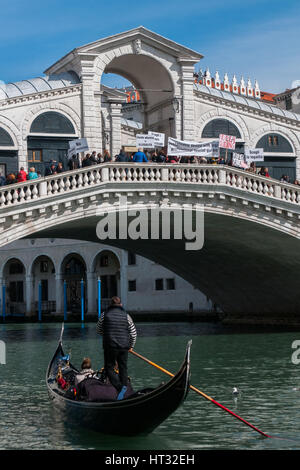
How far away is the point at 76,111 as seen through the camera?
80.6ft

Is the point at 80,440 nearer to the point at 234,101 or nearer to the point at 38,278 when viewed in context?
the point at 234,101

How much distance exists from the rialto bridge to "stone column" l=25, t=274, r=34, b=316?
1958 centimetres

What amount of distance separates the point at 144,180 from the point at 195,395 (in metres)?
8.76

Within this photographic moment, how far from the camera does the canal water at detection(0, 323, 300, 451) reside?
1056 centimetres

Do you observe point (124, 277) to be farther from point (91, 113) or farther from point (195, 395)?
point (195, 395)

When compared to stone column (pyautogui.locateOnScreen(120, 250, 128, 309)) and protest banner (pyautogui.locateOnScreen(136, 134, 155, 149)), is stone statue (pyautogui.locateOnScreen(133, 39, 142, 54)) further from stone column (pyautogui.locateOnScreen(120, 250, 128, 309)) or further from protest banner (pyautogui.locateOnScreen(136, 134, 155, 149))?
stone column (pyautogui.locateOnScreen(120, 250, 128, 309))

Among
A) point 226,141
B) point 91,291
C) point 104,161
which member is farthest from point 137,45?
point 91,291

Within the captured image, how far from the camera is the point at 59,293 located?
47531 millimetres

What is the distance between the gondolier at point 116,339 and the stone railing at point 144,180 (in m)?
9.27

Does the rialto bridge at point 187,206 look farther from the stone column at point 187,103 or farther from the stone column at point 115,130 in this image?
the stone column at point 187,103

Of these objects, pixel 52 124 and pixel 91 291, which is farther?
pixel 91 291

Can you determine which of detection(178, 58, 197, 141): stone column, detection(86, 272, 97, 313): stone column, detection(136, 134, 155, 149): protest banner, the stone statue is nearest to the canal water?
detection(136, 134, 155, 149): protest banner

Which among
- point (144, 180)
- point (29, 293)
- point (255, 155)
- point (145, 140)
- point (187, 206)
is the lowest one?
point (29, 293)

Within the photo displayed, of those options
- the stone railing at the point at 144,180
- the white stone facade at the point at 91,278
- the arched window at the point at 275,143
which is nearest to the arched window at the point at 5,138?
the stone railing at the point at 144,180
